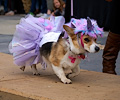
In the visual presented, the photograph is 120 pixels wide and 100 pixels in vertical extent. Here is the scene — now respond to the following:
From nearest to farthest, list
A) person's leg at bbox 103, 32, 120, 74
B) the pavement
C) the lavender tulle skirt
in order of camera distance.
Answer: the pavement < the lavender tulle skirt < person's leg at bbox 103, 32, 120, 74

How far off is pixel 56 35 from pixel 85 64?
1.86 m

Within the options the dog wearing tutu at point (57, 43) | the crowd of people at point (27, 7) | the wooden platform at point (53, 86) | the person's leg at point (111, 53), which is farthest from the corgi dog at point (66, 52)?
the crowd of people at point (27, 7)

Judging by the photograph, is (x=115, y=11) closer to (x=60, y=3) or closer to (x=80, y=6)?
(x=80, y=6)

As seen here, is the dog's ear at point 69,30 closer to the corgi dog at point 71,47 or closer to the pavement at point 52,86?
the corgi dog at point 71,47

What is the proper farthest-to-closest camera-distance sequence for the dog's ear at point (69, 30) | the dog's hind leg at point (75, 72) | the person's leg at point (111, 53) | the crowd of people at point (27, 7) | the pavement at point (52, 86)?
the crowd of people at point (27, 7), the person's leg at point (111, 53), the dog's hind leg at point (75, 72), the dog's ear at point (69, 30), the pavement at point (52, 86)

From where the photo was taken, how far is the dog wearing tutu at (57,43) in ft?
15.4

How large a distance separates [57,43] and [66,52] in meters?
0.19

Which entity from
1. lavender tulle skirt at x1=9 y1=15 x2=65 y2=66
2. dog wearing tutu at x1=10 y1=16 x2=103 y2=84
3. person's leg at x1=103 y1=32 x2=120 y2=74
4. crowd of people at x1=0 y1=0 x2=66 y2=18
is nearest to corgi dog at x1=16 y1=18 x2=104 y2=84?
dog wearing tutu at x1=10 y1=16 x2=103 y2=84

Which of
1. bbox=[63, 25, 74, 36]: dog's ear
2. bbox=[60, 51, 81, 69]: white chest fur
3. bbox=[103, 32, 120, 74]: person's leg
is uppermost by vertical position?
bbox=[63, 25, 74, 36]: dog's ear

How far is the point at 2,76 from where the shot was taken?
5.39 meters

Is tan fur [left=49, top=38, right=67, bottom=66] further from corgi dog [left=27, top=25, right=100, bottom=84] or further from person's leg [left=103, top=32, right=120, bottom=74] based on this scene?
person's leg [left=103, top=32, right=120, bottom=74]

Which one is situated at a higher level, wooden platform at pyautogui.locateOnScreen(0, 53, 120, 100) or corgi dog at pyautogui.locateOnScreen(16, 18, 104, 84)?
corgi dog at pyautogui.locateOnScreen(16, 18, 104, 84)

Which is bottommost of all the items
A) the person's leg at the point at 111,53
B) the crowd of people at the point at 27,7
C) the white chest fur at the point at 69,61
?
the crowd of people at the point at 27,7

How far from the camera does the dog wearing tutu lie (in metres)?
4.68
